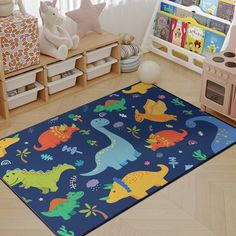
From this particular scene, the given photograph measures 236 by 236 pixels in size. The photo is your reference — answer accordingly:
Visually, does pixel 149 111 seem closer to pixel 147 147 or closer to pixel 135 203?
pixel 147 147

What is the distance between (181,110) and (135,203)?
94 cm

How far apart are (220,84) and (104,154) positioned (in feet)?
2.77

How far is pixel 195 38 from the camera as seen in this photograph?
3.37m

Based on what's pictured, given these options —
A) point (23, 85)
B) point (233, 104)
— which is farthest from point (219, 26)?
point (23, 85)

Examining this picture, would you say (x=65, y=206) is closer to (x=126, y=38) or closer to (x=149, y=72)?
(x=149, y=72)

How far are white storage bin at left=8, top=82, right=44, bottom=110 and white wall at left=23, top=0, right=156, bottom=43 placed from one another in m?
0.68

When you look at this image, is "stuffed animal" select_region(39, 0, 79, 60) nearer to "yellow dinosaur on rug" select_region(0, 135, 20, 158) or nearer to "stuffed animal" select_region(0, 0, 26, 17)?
"stuffed animal" select_region(0, 0, 26, 17)

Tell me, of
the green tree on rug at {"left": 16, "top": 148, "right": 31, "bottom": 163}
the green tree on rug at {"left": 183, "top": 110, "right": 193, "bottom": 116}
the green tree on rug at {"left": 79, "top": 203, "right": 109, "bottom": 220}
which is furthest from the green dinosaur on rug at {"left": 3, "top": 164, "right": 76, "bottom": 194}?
the green tree on rug at {"left": 183, "top": 110, "right": 193, "bottom": 116}

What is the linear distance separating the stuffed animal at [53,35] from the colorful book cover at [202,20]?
0.96 meters

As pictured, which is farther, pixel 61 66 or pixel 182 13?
pixel 182 13

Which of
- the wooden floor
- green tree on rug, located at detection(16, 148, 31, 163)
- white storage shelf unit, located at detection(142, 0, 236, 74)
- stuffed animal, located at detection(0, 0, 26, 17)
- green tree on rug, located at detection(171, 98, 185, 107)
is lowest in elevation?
the wooden floor

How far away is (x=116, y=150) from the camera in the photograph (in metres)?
2.55

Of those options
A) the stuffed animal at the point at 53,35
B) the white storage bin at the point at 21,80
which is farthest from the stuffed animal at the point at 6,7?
the white storage bin at the point at 21,80

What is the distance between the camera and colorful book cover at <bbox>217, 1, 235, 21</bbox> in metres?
3.13
